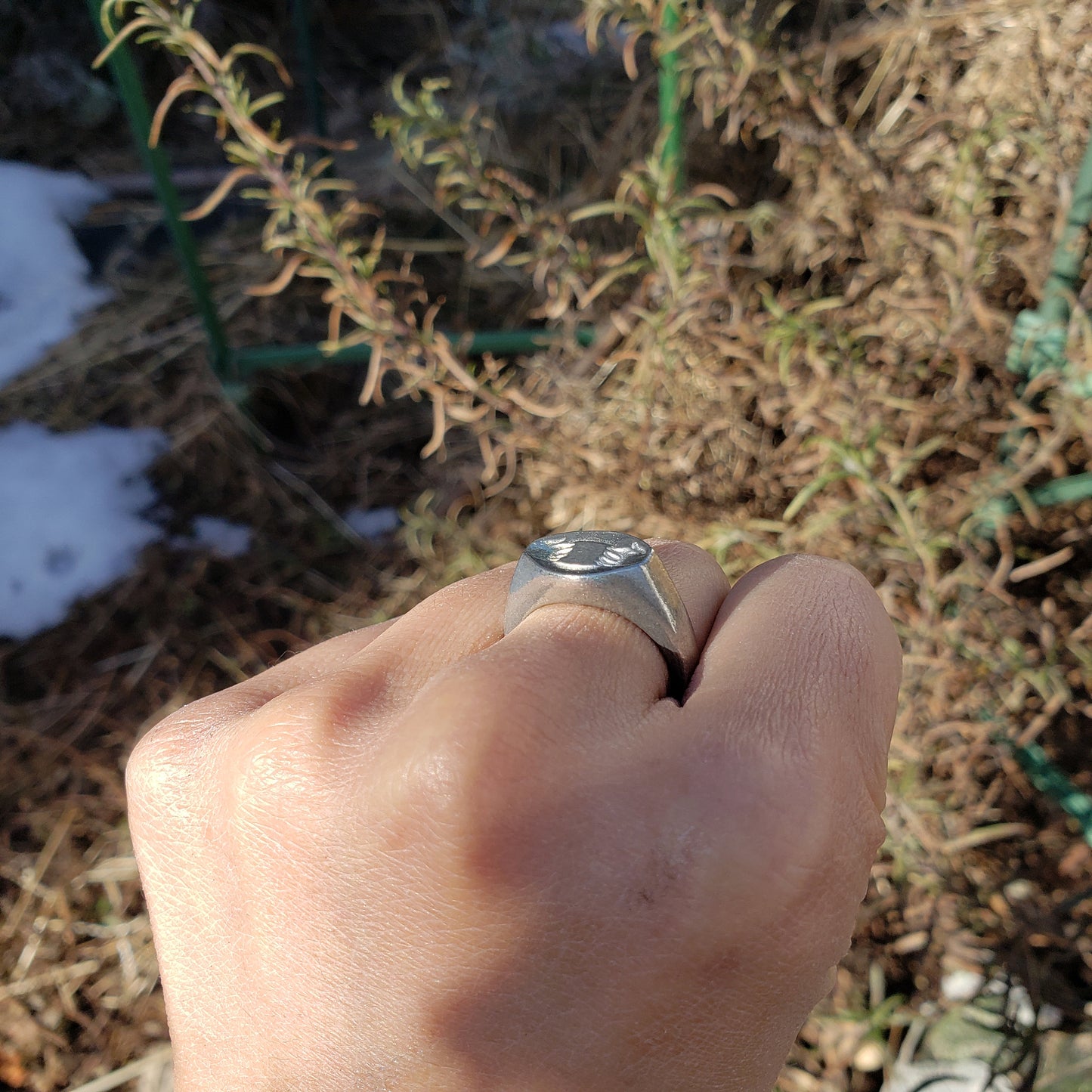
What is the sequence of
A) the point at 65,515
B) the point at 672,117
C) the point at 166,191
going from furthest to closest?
the point at 65,515
the point at 166,191
the point at 672,117

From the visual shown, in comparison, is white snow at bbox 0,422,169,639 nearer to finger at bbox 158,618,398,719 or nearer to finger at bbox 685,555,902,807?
finger at bbox 158,618,398,719

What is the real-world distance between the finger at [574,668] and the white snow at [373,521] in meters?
1.71

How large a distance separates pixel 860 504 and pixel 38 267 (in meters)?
2.60

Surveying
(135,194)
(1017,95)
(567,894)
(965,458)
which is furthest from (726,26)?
(135,194)

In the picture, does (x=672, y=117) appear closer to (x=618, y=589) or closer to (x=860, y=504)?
(x=860, y=504)

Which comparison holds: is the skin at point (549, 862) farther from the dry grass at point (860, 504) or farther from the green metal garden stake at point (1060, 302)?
the green metal garden stake at point (1060, 302)

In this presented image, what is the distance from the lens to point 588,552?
59 cm

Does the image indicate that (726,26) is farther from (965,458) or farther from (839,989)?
(839,989)

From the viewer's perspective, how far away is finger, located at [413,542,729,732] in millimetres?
472

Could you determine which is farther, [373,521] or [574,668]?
Answer: [373,521]

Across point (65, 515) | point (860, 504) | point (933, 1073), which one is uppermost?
point (860, 504)

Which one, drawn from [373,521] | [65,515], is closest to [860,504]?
[373,521]

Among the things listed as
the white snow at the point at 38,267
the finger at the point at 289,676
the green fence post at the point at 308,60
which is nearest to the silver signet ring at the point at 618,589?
the finger at the point at 289,676

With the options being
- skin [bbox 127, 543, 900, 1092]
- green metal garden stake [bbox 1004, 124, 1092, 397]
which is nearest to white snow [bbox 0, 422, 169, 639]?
skin [bbox 127, 543, 900, 1092]
